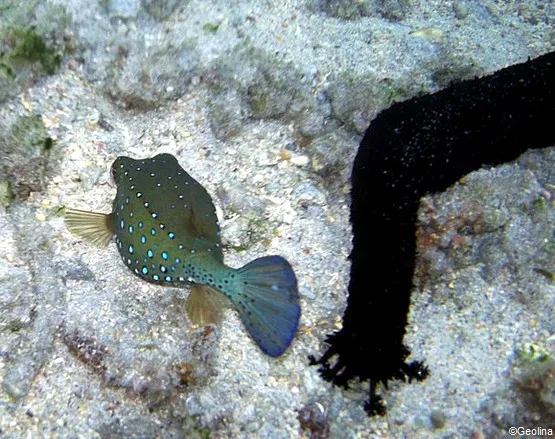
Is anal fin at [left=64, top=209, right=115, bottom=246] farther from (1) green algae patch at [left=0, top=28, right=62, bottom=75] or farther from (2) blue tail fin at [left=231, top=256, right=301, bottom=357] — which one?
(1) green algae patch at [left=0, top=28, right=62, bottom=75]

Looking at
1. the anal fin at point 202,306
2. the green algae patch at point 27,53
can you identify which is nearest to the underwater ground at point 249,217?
the green algae patch at point 27,53

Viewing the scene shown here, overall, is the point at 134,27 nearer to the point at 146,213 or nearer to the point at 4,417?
the point at 146,213

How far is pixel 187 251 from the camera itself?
12.8 feet

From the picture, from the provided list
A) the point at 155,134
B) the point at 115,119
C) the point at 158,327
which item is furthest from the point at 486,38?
the point at 158,327

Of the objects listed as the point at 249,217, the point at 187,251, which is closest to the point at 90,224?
the point at 187,251

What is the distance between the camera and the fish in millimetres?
3674

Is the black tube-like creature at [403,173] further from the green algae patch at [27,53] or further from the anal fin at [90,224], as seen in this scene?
the green algae patch at [27,53]

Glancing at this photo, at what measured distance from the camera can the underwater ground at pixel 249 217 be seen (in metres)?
3.96

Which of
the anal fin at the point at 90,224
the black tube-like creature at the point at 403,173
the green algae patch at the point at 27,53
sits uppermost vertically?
the green algae patch at the point at 27,53

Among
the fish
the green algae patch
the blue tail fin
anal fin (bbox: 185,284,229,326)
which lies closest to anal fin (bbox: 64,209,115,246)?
the fish

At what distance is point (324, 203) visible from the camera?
5.14 m

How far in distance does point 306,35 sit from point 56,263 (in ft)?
11.5

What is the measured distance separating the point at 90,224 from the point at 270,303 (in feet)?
6.10

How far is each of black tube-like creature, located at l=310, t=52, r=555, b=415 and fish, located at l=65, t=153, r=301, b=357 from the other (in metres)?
0.66
